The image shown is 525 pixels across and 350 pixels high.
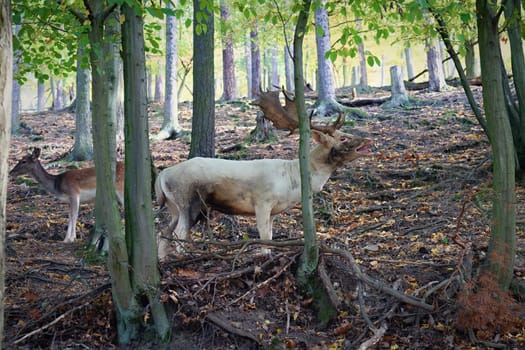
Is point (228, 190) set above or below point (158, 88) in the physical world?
below

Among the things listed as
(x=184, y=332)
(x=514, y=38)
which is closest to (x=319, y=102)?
(x=514, y=38)

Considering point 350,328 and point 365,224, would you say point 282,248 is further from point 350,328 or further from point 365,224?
point 365,224

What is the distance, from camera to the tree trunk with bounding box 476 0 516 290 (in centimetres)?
491

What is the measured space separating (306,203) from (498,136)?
178 centimetres

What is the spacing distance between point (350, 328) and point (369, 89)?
1965 cm

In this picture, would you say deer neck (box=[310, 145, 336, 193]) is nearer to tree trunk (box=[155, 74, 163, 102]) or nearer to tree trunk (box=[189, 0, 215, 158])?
tree trunk (box=[189, 0, 215, 158])

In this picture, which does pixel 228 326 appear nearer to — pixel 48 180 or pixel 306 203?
pixel 306 203

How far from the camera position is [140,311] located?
5316 mm

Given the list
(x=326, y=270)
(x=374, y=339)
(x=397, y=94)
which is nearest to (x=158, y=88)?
(x=397, y=94)

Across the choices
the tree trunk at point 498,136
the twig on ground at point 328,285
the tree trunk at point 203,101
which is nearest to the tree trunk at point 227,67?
the tree trunk at point 203,101

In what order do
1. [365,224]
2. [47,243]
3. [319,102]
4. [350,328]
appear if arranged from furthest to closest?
[319,102], [47,243], [365,224], [350,328]

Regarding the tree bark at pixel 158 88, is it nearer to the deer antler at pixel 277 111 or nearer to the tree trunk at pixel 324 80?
the tree trunk at pixel 324 80

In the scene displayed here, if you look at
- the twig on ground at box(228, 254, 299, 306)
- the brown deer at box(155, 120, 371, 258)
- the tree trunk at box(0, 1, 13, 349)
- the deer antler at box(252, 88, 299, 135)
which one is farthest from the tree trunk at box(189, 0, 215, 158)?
the tree trunk at box(0, 1, 13, 349)

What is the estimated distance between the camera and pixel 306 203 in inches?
215
